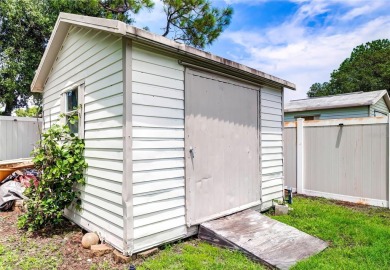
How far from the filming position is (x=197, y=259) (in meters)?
3.05

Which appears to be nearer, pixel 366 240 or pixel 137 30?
pixel 137 30

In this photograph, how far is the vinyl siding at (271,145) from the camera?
5227 mm

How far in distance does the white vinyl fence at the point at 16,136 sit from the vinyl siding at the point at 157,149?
21.6 feet

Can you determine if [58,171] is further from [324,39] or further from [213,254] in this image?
[324,39]

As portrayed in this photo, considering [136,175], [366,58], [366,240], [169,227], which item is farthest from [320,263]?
[366,58]

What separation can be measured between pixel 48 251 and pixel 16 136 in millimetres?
6735

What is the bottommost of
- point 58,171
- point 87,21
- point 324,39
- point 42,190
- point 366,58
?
point 42,190

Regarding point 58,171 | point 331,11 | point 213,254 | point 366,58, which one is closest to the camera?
point 213,254

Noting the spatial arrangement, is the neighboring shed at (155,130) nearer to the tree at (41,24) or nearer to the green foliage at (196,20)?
the green foliage at (196,20)

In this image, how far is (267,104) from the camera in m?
5.34

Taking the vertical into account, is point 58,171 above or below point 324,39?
below

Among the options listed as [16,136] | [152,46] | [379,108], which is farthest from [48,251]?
[379,108]

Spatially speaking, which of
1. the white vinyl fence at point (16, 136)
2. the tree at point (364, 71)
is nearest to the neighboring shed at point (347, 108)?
the white vinyl fence at point (16, 136)

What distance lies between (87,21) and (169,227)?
3120 millimetres
